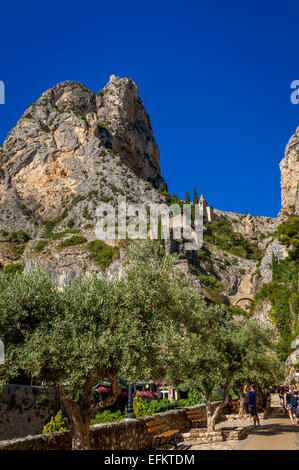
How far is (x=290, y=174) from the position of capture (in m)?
104

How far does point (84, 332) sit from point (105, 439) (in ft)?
13.4

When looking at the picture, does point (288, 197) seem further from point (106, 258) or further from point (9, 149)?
point (9, 149)

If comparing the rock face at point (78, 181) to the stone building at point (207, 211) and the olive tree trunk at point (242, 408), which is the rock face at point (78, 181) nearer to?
the stone building at point (207, 211)

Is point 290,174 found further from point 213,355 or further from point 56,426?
point 56,426

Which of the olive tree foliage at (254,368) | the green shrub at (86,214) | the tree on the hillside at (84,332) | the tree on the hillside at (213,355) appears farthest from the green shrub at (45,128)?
the tree on the hillside at (84,332)

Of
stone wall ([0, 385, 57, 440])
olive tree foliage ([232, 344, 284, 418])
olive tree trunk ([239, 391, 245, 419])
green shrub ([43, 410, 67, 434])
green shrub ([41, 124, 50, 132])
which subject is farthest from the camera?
green shrub ([41, 124, 50, 132])

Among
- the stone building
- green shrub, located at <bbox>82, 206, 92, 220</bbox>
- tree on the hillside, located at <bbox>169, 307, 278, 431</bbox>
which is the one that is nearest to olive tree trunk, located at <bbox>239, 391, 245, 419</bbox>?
tree on the hillside, located at <bbox>169, 307, 278, 431</bbox>

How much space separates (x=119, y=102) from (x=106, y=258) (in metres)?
60.6

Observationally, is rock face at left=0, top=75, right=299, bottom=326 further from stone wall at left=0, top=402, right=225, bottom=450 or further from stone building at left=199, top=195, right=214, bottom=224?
stone wall at left=0, top=402, right=225, bottom=450

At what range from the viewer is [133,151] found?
113 meters

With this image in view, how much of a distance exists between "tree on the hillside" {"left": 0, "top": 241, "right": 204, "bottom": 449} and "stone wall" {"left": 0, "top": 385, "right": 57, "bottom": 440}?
28.2 ft

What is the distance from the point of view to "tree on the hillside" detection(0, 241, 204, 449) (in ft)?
32.5

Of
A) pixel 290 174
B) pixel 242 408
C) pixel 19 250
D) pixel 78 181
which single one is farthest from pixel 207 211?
pixel 242 408
